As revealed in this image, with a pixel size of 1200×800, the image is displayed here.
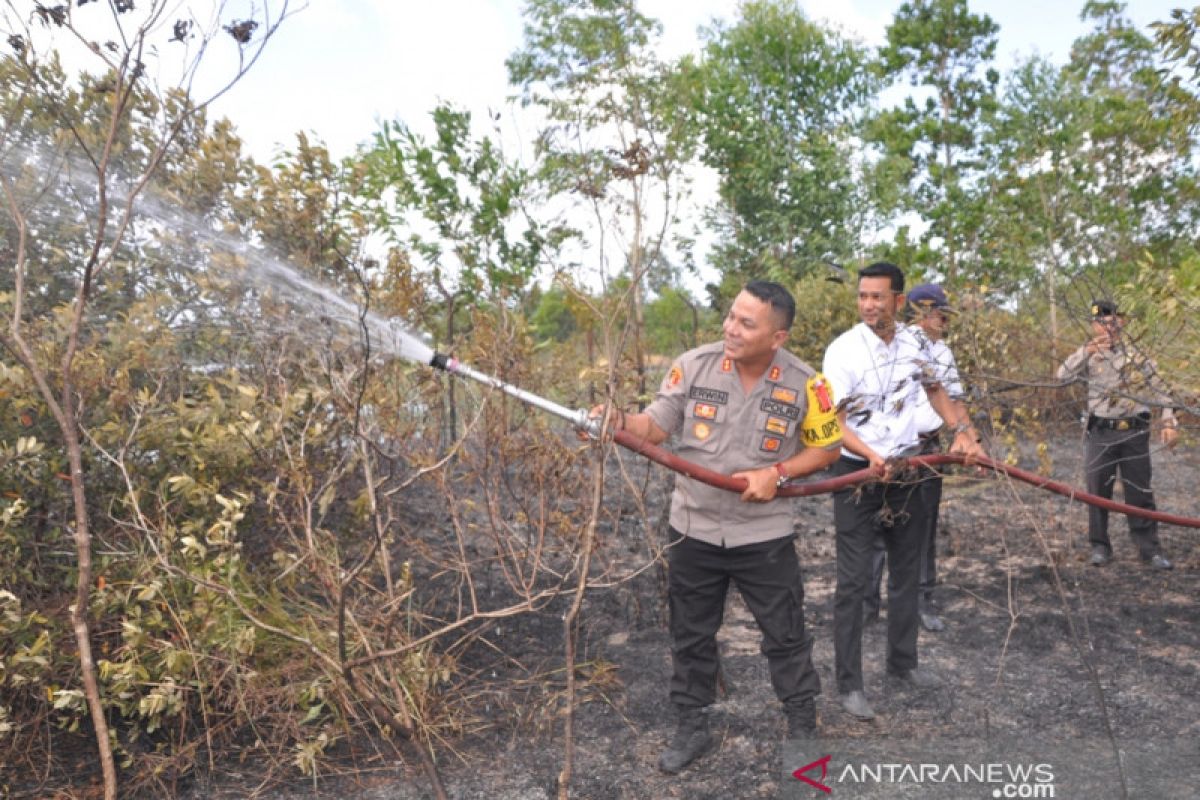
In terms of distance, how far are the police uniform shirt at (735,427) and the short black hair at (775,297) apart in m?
0.18

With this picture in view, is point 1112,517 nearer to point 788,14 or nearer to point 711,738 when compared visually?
point 711,738

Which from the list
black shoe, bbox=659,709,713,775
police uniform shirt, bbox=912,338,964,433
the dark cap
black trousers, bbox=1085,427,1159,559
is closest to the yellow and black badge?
police uniform shirt, bbox=912,338,964,433

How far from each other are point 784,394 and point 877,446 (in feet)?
2.85

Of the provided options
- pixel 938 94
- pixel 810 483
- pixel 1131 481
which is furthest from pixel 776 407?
pixel 938 94

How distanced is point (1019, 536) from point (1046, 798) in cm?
437

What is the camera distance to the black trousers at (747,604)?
3699mm

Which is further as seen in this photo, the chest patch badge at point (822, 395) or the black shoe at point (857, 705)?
the black shoe at point (857, 705)

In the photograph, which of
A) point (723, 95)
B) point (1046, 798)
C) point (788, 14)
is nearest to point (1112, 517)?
point (1046, 798)

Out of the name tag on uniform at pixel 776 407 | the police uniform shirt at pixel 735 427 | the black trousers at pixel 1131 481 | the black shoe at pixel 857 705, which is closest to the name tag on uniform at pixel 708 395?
the police uniform shirt at pixel 735 427

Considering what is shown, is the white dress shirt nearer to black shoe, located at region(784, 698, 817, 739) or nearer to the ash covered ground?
the ash covered ground

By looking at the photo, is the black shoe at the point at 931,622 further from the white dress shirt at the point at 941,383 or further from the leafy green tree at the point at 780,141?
the leafy green tree at the point at 780,141

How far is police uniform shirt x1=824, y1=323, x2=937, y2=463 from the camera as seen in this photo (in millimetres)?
4289

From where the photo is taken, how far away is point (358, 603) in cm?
440

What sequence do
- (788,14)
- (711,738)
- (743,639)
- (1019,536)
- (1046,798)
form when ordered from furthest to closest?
(788,14) < (1019,536) < (743,639) < (711,738) < (1046,798)
